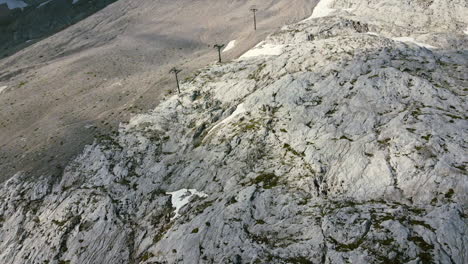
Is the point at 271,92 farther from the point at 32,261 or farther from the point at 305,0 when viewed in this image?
the point at 305,0

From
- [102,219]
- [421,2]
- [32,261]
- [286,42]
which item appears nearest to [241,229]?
[102,219]

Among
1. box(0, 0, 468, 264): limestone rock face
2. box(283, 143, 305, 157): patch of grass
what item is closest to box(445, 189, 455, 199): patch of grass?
box(0, 0, 468, 264): limestone rock face

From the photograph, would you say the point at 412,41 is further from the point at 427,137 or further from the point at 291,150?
the point at 291,150

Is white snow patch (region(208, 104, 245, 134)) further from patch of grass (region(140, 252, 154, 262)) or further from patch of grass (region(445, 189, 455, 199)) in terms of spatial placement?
patch of grass (region(445, 189, 455, 199))

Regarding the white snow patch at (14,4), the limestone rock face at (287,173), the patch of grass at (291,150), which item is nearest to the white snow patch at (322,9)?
the limestone rock face at (287,173)

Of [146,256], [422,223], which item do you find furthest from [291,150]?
[146,256]

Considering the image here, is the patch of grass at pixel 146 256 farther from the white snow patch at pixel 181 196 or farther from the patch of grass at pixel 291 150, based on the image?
the patch of grass at pixel 291 150
